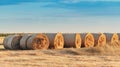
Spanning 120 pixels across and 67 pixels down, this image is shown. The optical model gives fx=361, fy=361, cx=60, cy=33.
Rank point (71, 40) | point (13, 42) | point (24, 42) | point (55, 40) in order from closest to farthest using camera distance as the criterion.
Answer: point (24, 42) < point (13, 42) < point (55, 40) < point (71, 40)

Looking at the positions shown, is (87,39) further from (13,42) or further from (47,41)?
(13,42)

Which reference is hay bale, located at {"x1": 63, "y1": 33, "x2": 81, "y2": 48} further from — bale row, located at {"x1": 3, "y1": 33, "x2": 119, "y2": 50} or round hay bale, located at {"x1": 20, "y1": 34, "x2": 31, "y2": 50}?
round hay bale, located at {"x1": 20, "y1": 34, "x2": 31, "y2": 50}

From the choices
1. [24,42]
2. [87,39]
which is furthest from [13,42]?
[87,39]

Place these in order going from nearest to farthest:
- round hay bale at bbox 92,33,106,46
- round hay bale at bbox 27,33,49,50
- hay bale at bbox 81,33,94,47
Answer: round hay bale at bbox 27,33,49,50 < hay bale at bbox 81,33,94,47 < round hay bale at bbox 92,33,106,46

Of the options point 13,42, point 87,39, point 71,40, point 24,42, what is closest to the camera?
point 24,42

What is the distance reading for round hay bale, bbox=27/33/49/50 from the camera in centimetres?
1845

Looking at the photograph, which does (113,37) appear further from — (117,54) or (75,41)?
(117,54)

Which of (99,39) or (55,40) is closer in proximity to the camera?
(55,40)

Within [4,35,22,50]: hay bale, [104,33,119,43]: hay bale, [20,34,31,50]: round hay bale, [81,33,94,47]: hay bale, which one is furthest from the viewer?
[104,33,119,43]: hay bale

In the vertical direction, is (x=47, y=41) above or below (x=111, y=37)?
below

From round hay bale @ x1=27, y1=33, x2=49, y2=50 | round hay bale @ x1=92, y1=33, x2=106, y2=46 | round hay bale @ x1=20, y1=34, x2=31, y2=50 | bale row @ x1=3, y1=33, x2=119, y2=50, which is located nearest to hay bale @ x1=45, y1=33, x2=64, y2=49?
bale row @ x1=3, y1=33, x2=119, y2=50

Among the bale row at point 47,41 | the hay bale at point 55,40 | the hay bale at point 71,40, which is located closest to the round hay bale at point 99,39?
the bale row at point 47,41

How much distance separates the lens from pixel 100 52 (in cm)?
1616

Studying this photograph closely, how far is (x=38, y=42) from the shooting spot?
61.2 feet
